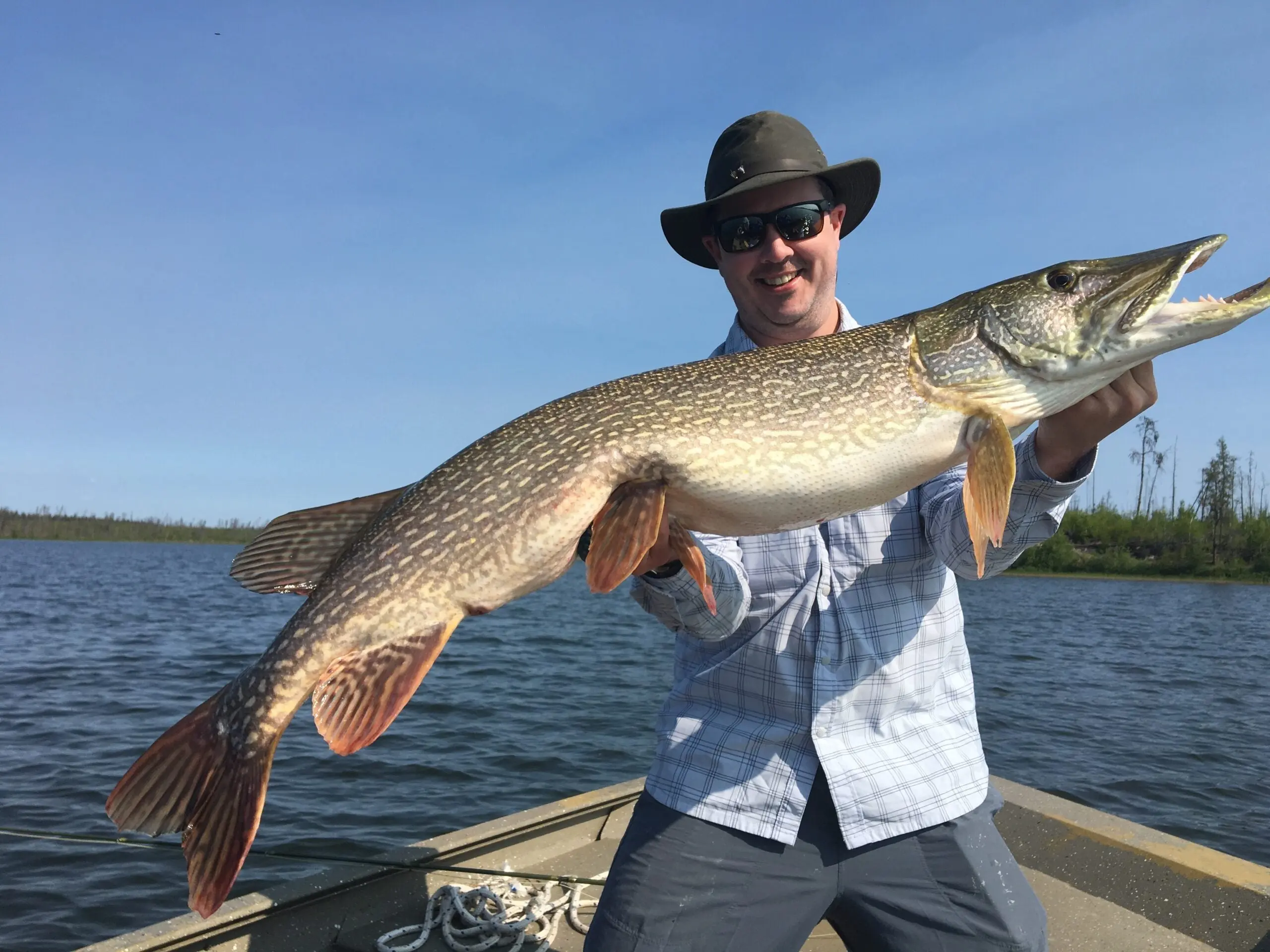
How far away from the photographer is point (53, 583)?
102ft

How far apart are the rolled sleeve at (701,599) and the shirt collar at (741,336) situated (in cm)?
81

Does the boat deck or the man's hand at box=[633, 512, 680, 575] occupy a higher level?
the man's hand at box=[633, 512, 680, 575]

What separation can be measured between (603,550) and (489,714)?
8.53 metres

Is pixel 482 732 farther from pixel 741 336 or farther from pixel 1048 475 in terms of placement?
pixel 1048 475

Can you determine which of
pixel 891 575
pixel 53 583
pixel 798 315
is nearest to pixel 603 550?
pixel 891 575

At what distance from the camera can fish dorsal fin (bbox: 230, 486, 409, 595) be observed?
2219 millimetres

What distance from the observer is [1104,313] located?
82.0 inches

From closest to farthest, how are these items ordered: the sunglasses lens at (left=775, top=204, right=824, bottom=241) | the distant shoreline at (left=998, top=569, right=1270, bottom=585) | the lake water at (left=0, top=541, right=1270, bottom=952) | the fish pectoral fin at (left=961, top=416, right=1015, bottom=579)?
the fish pectoral fin at (left=961, top=416, right=1015, bottom=579) → the sunglasses lens at (left=775, top=204, right=824, bottom=241) → the lake water at (left=0, top=541, right=1270, bottom=952) → the distant shoreline at (left=998, top=569, right=1270, bottom=585)

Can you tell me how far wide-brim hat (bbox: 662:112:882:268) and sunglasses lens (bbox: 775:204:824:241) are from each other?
4.1 inches

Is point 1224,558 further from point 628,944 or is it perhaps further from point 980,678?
point 628,944

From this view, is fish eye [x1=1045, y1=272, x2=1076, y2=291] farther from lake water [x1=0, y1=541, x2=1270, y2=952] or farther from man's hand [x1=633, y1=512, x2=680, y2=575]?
lake water [x1=0, y1=541, x2=1270, y2=952]

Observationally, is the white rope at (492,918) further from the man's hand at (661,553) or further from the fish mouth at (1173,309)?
the fish mouth at (1173,309)

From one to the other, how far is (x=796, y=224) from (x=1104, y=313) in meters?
0.97

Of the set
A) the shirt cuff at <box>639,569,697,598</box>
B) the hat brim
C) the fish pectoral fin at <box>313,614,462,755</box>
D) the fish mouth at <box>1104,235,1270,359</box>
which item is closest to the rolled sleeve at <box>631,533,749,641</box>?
the shirt cuff at <box>639,569,697,598</box>
